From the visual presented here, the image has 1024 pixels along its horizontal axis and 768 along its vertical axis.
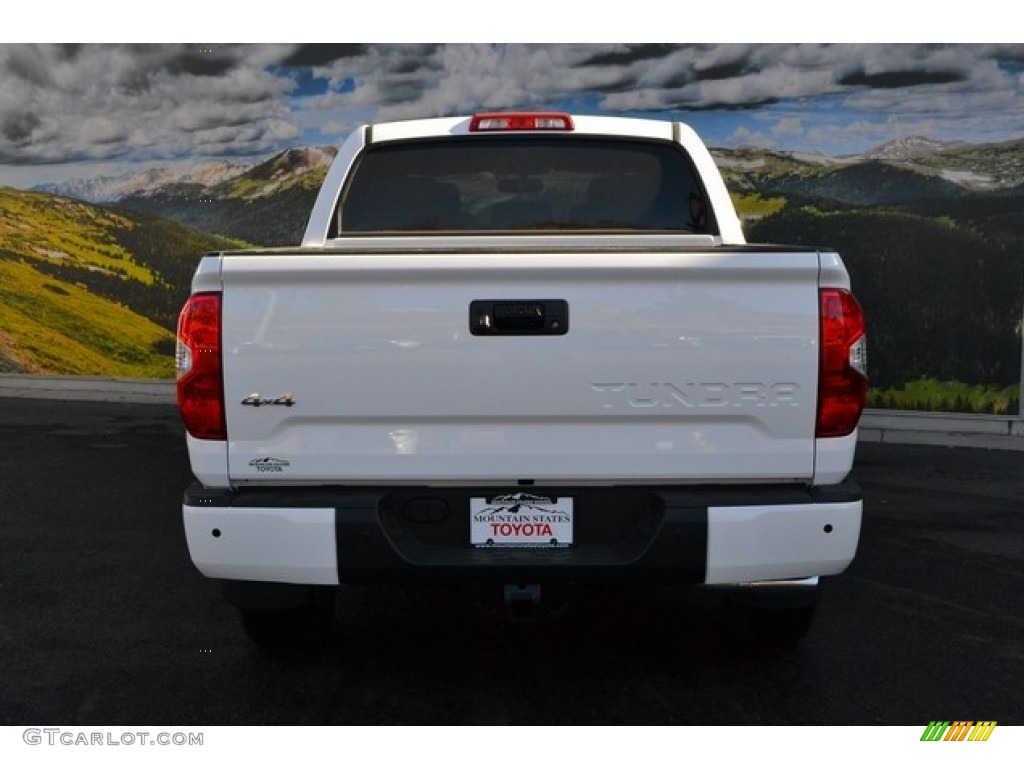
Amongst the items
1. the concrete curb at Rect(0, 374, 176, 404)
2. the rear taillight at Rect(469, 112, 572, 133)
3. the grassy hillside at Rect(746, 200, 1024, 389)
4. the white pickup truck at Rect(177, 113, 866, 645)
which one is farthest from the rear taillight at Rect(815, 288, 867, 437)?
the concrete curb at Rect(0, 374, 176, 404)

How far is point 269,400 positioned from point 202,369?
0.23m

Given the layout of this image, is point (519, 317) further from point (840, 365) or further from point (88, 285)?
point (88, 285)

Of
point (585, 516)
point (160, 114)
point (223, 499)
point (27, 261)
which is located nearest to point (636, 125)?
point (585, 516)

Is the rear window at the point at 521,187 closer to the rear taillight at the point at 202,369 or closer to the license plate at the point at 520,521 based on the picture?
the rear taillight at the point at 202,369

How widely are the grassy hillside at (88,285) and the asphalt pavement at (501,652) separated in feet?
23.7

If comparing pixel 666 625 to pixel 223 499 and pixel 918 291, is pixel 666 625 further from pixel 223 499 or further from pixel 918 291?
pixel 918 291

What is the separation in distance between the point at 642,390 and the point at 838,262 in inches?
27.9

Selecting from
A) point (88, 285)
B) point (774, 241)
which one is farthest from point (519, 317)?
point (88, 285)

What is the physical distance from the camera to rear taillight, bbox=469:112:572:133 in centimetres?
470

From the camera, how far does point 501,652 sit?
4086 mm
